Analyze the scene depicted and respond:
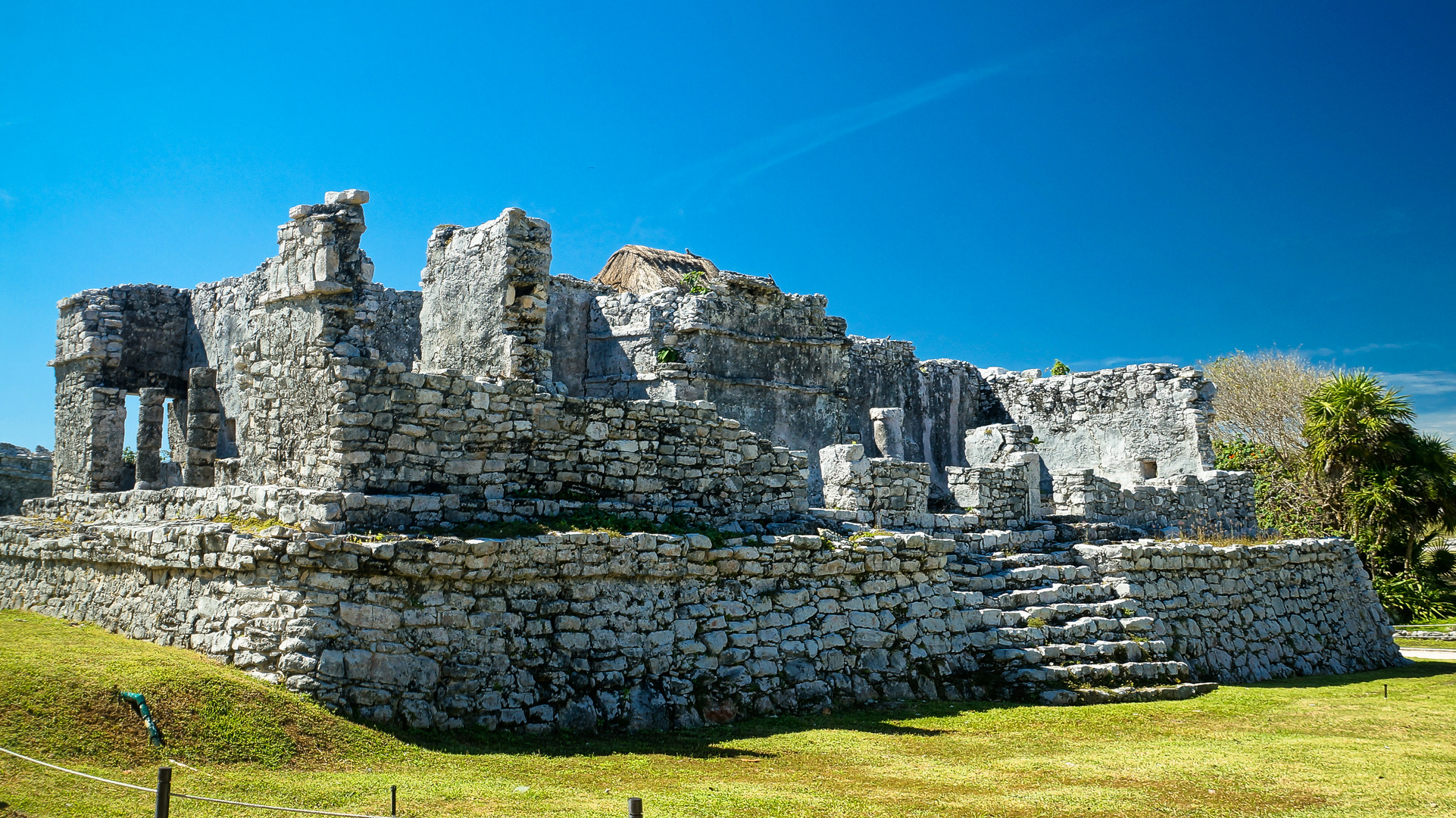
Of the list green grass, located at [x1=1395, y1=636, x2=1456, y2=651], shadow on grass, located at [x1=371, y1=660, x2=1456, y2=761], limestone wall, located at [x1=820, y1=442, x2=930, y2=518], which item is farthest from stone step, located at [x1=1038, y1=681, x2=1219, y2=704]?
green grass, located at [x1=1395, y1=636, x2=1456, y2=651]

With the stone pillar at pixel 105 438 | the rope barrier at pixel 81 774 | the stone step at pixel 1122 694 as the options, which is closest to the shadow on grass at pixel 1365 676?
the stone step at pixel 1122 694

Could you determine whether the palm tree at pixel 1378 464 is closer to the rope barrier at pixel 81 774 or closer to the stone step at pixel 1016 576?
the stone step at pixel 1016 576

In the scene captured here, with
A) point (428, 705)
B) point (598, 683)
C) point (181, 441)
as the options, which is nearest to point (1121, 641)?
point (598, 683)

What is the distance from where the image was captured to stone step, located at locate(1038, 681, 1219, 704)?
11008 millimetres

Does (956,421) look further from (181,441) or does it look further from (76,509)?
(76,509)

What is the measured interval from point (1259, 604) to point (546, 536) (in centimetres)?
1036

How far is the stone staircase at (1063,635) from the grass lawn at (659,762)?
1.15 m

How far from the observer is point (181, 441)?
16.5m

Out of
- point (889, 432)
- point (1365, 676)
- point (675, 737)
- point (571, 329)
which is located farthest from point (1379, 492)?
point (675, 737)

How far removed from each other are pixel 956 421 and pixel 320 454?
611 inches

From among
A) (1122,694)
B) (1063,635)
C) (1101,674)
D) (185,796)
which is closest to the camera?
(185,796)

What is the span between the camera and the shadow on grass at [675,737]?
8.22 metres

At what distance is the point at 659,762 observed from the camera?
810 centimetres

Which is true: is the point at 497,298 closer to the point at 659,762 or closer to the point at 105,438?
the point at 659,762
